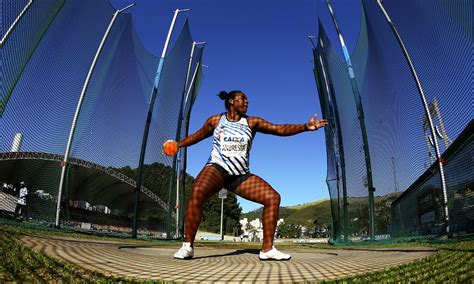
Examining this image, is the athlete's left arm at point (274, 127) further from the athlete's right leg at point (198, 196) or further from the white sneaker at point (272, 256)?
the white sneaker at point (272, 256)

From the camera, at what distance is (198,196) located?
3.75 m

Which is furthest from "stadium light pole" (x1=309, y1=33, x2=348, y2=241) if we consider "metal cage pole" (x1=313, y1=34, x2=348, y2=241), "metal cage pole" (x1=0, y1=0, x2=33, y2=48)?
"metal cage pole" (x1=0, y1=0, x2=33, y2=48)

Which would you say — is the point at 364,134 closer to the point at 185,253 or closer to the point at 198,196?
the point at 198,196

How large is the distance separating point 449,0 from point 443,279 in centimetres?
615

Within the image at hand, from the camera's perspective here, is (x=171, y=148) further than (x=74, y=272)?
Yes

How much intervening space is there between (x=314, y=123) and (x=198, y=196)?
5.16 feet

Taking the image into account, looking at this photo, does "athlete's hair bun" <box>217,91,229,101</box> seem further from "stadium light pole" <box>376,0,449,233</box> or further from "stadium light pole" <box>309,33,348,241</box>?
"stadium light pole" <box>309,33,348,241</box>

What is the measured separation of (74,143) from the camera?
10008mm

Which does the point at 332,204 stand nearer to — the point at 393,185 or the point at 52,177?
the point at 393,185

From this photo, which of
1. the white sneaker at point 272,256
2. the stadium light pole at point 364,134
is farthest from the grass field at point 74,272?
the stadium light pole at point 364,134

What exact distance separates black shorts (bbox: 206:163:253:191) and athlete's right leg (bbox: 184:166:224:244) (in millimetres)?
85

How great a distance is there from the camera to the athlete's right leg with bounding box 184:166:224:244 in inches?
148

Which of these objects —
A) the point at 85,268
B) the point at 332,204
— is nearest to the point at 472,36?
the point at 85,268

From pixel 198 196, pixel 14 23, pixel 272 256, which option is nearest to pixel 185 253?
pixel 198 196
